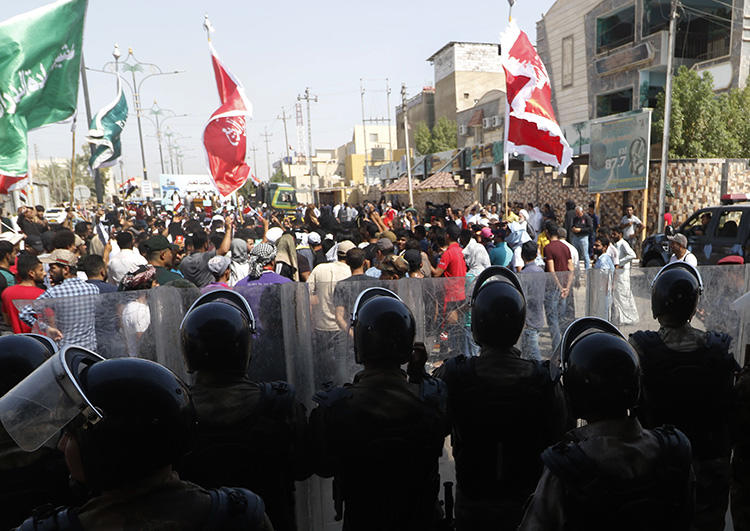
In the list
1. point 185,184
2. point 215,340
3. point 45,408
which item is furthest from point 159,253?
point 185,184

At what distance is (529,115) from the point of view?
666 centimetres

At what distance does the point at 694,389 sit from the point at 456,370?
4.38 feet

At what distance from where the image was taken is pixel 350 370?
3.53m

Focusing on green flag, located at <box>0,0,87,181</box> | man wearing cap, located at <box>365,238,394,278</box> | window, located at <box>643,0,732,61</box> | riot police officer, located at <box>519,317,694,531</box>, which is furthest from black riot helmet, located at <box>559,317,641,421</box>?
window, located at <box>643,0,732,61</box>

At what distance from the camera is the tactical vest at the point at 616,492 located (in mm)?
1598

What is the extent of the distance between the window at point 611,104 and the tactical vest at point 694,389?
25.1m

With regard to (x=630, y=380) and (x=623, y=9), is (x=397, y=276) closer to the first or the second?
(x=630, y=380)

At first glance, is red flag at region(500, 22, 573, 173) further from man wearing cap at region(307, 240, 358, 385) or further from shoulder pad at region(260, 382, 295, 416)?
shoulder pad at region(260, 382, 295, 416)

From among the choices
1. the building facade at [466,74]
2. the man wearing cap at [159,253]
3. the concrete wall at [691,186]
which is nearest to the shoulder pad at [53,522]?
the man wearing cap at [159,253]

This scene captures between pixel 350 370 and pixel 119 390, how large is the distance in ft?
7.65

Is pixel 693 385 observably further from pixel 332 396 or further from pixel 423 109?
pixel 423 109

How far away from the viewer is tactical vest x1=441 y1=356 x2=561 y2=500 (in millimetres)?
2387

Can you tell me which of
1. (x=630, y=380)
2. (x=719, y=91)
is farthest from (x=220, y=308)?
(x=719, y=91)

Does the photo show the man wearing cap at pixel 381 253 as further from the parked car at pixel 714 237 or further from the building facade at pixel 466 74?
the building facade at pixel 466 74
